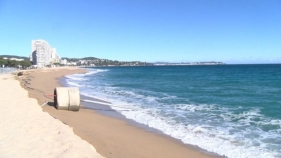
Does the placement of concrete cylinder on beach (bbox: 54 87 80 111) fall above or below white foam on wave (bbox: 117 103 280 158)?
above

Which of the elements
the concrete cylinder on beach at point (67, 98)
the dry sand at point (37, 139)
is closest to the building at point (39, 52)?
the concrete cylinder on beach at point (67, 98)

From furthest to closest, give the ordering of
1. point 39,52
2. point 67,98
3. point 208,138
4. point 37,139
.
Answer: point 39,52 → point 67,98 → point 208,138 → point 37,139

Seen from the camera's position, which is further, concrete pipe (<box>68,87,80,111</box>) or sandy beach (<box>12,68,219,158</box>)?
concrete pipe (<box>68,87,80,111</box>)

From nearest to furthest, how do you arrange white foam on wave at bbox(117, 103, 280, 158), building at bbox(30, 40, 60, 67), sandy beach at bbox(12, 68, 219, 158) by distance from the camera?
sandy beach at bbox(12, 68, 219, 158), white foam on wave at bbox(117, 103, 280, 158), building at bbox(30, 40, 60, 67)

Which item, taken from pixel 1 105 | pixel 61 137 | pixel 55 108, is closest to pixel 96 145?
pixel 61 137

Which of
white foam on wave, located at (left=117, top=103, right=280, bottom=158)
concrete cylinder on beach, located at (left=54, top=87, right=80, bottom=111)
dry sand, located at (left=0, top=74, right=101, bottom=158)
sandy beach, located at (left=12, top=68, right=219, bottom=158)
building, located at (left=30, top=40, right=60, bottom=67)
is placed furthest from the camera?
building, located at (left=30, top=40, right=60, bottom=67)

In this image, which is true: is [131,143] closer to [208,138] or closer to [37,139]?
[37,139]

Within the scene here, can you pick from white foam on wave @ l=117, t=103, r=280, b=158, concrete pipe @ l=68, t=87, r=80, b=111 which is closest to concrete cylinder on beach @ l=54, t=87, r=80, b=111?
concrete pipe @ l=68, t=87, r=80, b=111

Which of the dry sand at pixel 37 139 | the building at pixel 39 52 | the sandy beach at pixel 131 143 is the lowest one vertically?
the sandy beach at pixel 131 143

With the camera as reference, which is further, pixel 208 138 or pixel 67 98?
pixel 67 98

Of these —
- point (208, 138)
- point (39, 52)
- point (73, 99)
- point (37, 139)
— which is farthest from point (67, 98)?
point (39, 52)

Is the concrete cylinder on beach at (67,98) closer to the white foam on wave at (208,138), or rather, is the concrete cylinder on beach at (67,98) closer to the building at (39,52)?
the white foam on wave at (208,138)

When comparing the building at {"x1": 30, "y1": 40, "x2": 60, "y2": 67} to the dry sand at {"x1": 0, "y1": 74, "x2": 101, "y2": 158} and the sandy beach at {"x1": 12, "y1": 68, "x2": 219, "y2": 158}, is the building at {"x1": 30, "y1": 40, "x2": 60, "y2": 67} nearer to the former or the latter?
the dry sand at {"x1": 0, "y1": 74, "x2": 101, "y2": 158}

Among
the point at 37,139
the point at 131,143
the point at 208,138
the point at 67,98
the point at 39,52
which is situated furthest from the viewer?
the point at 39,52
